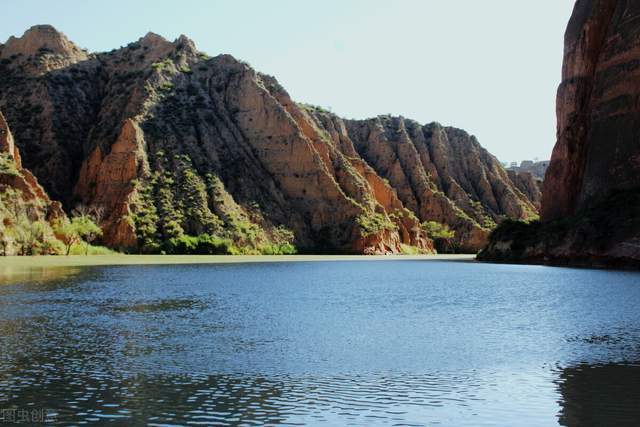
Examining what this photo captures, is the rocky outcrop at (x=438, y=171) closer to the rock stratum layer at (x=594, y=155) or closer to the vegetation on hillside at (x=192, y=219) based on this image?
the vegetation on hillside at (x=192, y=219)

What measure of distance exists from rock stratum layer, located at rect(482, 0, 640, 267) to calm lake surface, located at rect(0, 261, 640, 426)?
3856 centimetres

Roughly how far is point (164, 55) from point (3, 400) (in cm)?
12799

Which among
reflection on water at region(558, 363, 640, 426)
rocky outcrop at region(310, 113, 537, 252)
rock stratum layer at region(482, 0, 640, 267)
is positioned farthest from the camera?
rocky outcrop at region(310, 113, 537, 252)

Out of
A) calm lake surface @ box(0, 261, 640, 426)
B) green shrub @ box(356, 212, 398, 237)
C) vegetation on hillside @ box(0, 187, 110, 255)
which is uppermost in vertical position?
green shrub @ box(356, 212, 398, 237)

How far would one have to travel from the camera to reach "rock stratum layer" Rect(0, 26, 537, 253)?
107 meters

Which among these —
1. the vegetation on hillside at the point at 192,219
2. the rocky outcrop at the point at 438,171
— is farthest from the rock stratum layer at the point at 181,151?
the rocky outcrop at the point at 438,171

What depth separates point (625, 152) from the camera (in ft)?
273

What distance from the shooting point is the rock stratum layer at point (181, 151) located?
107 meters

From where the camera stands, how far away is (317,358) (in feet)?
65.6

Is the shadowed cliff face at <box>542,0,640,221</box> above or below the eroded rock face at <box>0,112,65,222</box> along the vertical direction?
above

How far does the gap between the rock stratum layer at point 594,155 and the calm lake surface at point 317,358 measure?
38558 mm

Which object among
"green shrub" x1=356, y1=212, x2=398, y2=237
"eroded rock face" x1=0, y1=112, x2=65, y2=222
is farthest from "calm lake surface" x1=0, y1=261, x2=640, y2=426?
"green shrub" x1=356, y1=212, x2=398, y2=237

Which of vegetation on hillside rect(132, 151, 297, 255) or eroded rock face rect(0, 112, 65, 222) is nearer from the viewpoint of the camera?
eroded rock face rect(0, 112, 65, 222)

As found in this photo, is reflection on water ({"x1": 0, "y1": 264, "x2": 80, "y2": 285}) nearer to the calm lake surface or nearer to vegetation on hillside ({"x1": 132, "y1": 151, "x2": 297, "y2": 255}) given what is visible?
the calm lake surface
